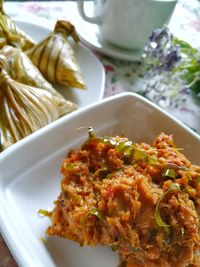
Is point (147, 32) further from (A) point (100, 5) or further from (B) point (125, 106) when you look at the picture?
(B) point (125, 106)

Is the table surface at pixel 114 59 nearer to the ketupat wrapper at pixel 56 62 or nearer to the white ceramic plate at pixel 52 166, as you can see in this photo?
the ketupat wrapper at pixel 56 62

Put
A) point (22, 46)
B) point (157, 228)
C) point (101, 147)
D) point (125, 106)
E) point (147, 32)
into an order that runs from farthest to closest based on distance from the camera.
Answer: point (147, 32)
point (22, 46)
point (125, 106)
point (101, 147)
point (157, 228)

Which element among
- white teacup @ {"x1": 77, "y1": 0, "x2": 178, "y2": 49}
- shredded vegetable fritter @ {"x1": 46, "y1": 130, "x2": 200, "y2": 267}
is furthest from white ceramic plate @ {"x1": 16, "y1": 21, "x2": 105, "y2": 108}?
shredded vegetable fritter @ {"x1": 46, "y1": 130, "x2": 200, "y2": 267}

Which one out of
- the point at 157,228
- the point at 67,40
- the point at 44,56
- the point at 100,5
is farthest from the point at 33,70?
the point at 157,228

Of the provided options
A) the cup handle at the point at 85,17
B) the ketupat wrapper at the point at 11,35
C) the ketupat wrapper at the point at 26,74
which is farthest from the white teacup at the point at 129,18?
the ketupat wrapper at the point at 26,74

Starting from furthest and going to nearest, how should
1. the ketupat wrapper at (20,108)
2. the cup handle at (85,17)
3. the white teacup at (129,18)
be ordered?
the cup handle at (85,17)
the white teacup at (129,18)
the ketupat wrapper at (20,108)

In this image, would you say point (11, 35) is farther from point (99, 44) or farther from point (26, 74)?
point (99, 44)

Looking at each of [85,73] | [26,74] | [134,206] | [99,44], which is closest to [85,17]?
[99,44]
